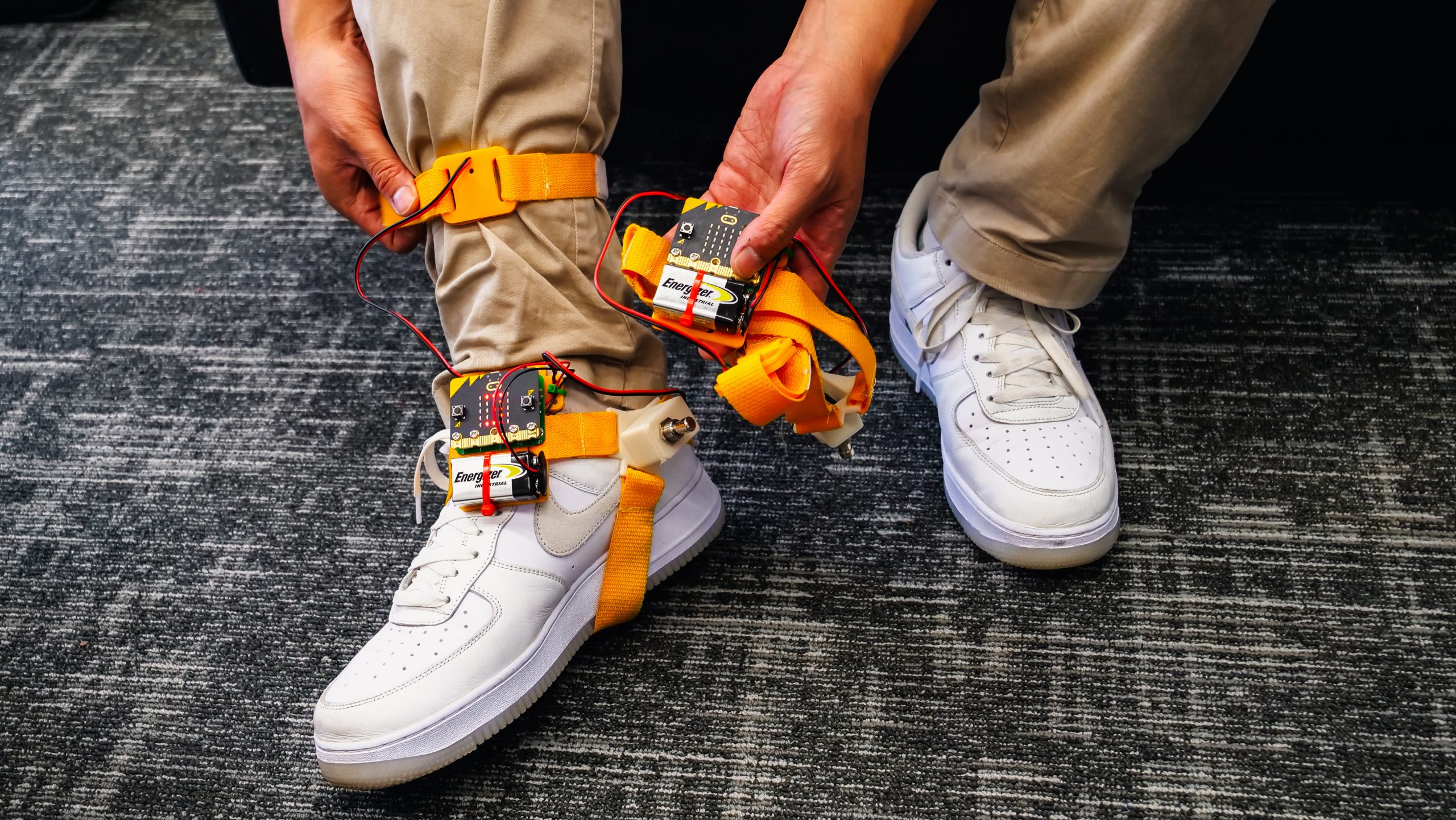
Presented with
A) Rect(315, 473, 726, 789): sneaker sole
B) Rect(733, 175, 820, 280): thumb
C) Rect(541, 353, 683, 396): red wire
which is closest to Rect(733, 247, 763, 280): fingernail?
Rect(733, 175, 820, 280): thumb

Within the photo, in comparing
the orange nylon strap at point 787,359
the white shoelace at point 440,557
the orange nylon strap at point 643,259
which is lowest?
the white shoelace at point 440,557

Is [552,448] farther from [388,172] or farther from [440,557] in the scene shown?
[388,172]

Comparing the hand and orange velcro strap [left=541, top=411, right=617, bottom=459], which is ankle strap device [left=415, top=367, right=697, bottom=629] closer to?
orange velcro strap [left=541, top=411, right=617, bottom=459]

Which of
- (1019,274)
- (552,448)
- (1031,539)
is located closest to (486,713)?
(552,448)

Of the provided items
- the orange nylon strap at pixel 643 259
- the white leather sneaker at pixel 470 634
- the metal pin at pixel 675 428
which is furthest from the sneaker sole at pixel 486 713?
the orange nylon strap at pixel 643 259

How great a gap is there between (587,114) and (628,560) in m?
0.34

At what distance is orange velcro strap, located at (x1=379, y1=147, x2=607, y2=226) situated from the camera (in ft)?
2.39

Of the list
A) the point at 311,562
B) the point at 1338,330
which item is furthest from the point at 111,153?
the point at 1338,330

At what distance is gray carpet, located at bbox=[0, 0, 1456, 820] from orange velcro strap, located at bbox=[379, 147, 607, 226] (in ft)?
1.00

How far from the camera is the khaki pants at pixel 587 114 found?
2.39 ft

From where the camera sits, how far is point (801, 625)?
81 cm

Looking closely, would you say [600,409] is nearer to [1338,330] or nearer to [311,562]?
[311,562]

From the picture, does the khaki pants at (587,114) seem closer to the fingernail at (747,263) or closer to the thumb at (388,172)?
the thumb at (388,172)

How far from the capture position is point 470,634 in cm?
74
